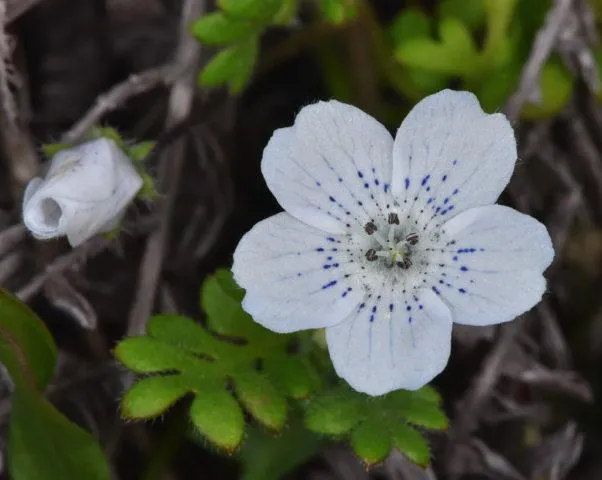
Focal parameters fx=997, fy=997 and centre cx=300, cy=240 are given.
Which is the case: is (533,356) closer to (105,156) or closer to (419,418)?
(419,418)

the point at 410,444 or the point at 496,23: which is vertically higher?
the point at 496,23

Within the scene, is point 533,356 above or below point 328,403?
below

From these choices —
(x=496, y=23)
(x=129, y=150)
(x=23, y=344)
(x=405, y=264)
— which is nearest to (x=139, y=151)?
(x=129, y=150)

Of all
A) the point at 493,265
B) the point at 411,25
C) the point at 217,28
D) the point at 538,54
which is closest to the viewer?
the point at 493,265

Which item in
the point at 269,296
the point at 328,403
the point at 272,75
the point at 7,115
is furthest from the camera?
the point at 272,75

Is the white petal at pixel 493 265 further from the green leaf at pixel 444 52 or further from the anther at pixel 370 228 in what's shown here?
the green leaf at pixel 444 52

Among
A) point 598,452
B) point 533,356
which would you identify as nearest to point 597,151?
point 533,356

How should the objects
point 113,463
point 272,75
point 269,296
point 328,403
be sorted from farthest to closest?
point 272,75, point 113,463, point 328,403, point 269,296

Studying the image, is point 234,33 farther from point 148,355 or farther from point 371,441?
point 371,441
